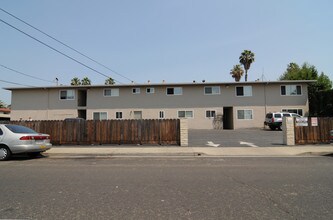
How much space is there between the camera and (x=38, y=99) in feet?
109

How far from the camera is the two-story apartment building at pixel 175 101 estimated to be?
31.1 meters

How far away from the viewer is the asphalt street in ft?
14.5

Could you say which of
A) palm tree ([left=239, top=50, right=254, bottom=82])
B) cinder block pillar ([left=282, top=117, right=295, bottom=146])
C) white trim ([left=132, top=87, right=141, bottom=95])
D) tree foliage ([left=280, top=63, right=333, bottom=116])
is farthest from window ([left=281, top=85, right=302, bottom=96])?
palm tree ([left=239, top=50, right=254, bottom=82])

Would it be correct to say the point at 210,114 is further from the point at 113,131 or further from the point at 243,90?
the point at 113,131

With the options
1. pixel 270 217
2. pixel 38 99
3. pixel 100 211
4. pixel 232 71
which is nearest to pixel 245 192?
pixel 270 217

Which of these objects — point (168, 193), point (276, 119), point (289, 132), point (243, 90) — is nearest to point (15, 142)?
point (168, 193)

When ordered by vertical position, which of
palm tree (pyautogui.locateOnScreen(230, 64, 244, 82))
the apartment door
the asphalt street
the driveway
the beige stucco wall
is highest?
palm tree (pyautogui.locateOnScreen(230, 64, 244, 82))

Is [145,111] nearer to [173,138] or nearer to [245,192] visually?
[173,138]

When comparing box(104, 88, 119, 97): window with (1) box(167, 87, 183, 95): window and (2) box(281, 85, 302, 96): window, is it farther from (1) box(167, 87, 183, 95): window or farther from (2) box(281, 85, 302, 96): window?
(2) box(281, 85, 302, 96): window

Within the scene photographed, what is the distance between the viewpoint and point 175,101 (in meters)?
31.8

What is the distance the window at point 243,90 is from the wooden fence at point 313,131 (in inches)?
612

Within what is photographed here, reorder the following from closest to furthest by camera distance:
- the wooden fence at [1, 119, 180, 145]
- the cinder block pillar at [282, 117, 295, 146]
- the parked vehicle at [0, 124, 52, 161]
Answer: the parked vehicle at [0, 124, 52, 161]
the cinder block pillar at [282, 117, 295, 146]
the wooden fence at [1, 119, 180, 145]

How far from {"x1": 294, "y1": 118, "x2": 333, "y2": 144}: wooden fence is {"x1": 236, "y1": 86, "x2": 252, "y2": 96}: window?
51.0 ft

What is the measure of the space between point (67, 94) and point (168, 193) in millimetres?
30370
